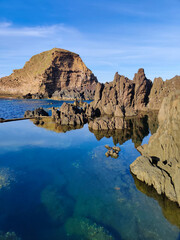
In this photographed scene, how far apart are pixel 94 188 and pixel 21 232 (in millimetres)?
7457

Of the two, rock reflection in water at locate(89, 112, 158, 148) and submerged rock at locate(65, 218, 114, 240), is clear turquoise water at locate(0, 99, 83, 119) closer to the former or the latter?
rock reflection in water at locate(89, 112, 158, 148)

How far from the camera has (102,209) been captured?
13.4m

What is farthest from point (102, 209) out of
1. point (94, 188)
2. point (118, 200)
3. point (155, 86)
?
point (155, 86)

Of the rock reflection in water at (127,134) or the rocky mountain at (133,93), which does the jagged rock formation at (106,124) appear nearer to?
the rock reflection in water at (127,134)

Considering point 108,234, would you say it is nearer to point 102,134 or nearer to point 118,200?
point 118,200

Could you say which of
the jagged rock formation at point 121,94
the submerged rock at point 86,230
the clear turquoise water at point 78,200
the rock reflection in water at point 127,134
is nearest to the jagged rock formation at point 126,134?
the rock reflection in water at point 127,134

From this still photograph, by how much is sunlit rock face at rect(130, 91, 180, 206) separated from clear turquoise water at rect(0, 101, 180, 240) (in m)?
1.00

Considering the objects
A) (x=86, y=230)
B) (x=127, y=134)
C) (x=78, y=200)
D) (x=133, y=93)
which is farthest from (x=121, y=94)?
(x=86, y=230)

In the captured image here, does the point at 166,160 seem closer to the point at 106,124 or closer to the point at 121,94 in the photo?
the point at 106,124

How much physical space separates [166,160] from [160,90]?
65934 mm

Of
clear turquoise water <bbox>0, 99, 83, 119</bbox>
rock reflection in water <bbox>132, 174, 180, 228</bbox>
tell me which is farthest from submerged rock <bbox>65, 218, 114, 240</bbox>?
clear turquoise water <bbox>0, 99, 83, 119</bbox>

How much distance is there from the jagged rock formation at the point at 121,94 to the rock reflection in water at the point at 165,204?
4968 cm

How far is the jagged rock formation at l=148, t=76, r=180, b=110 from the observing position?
7398cm

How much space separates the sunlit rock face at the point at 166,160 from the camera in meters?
15.0
